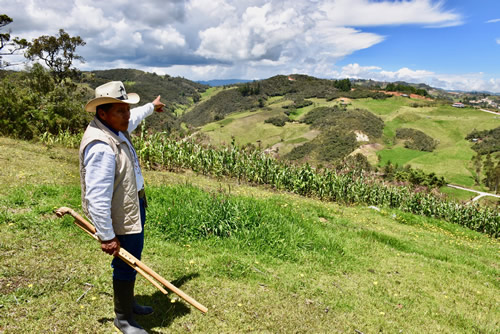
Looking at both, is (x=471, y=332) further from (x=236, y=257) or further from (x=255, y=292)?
(x=236, y=257)

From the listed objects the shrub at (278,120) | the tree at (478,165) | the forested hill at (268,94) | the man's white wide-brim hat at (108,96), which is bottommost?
the tree at (478,165)

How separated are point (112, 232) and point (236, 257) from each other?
279 centimetres

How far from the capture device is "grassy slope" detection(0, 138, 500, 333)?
140 inches

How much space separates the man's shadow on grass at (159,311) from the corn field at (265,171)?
10.7 m

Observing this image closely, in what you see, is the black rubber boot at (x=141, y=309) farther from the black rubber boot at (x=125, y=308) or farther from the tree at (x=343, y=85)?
the tree at (x=343, y=85)

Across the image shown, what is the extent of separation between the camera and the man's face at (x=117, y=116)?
273cm

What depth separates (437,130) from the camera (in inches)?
4104

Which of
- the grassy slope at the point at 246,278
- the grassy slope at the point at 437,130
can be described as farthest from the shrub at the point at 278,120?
the grassy slope at the point at 246,278

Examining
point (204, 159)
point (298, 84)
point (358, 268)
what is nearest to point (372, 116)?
point (298, 84)

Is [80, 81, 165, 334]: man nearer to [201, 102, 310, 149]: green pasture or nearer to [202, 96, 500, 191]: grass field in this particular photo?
[202, 96, 500, 191]: grass field

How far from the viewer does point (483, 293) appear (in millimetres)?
5379

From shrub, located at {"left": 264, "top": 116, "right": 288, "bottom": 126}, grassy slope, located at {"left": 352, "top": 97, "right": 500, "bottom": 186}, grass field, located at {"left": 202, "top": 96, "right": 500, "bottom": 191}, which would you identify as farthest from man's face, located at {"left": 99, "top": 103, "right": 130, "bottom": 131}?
shrub, located at {"left": 264, "top": 116, "right": 288, "bottom": 126}

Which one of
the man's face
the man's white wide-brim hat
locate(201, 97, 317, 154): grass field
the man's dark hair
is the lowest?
locate(201, 97, 317, 154): grass field

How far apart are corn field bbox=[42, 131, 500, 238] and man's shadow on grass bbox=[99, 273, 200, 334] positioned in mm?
10719
